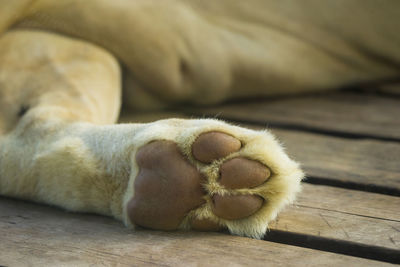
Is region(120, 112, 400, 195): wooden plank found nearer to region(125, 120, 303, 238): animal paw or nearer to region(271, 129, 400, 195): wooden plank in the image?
region(271, 129, 400, 195): wooden plank

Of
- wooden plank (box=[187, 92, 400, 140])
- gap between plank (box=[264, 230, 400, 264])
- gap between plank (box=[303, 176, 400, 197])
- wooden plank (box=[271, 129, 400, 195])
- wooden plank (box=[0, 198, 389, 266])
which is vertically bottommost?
wooden plank (box=[0, 198, 389, 266])

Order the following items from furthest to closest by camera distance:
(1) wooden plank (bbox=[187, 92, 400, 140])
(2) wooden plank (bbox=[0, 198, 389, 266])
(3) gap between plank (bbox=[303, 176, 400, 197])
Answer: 1. (1) wooden plank (bbox=[187, 92, 400, 140])
2. (3) gap between plank (bbox=[303, 176, 400, 197])
3. (2) wooden plank (bbox=[0, 198, 389, 266])

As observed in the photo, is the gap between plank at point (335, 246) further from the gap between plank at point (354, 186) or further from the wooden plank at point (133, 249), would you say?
the gap between plank at point (354, 186)

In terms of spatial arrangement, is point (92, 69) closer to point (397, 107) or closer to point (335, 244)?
point (335, 244)

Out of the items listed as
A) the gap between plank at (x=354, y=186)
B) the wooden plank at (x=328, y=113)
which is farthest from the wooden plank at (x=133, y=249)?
the wooden plank at (x=328, y=113)

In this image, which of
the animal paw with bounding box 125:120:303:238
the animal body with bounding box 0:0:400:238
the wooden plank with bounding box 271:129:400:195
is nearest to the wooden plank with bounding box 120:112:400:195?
the wooden plank with bounding box 271:129:400:195

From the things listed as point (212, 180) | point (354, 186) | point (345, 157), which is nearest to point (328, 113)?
A: point (345, 157)

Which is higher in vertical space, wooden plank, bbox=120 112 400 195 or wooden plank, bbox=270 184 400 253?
wooden plank, bbox=120 112 400 195
